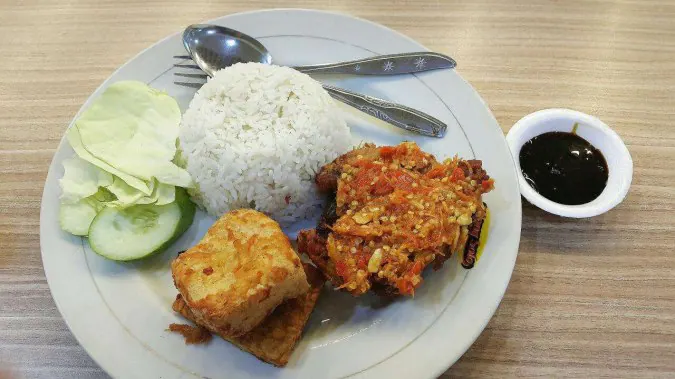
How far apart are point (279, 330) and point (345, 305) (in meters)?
0.39

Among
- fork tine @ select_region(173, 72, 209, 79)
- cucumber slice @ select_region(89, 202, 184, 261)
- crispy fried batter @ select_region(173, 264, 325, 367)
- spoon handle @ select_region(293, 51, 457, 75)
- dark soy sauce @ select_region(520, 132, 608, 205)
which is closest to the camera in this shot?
crispy fried batter @ select_region(173, 264, 325, 367)

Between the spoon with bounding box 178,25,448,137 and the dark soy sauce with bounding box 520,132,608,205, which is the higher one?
the spoon with bounding box 178,25,448,137

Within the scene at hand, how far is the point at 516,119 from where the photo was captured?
316 cm

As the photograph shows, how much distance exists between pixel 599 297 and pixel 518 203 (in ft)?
2.14

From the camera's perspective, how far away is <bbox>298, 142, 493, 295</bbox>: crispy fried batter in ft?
7.12

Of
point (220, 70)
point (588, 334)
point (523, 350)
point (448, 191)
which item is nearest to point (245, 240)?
point (448, 191)

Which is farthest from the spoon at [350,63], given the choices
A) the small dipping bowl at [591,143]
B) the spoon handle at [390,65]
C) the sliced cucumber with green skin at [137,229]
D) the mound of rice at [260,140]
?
the sliced cucumber with green skin at [137,229]

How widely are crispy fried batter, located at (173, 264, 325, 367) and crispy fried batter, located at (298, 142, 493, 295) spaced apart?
16cm

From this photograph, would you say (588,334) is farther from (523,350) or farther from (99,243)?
(99,243)

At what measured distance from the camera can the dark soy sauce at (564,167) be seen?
107 inches

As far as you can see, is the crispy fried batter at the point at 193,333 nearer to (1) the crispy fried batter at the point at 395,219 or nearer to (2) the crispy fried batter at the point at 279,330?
(2) the crispy fried batter at the point at 279,330

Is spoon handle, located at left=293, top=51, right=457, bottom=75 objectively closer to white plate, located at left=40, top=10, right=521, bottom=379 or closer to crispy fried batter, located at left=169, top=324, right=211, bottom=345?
white plate, located at left=40, top=10, right=521, bottom=379

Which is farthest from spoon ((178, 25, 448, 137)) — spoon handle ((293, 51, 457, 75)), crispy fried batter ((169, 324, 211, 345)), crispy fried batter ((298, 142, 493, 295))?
crispy fried batter ((169, 324, 211, 345))

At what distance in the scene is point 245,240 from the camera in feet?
7.11
